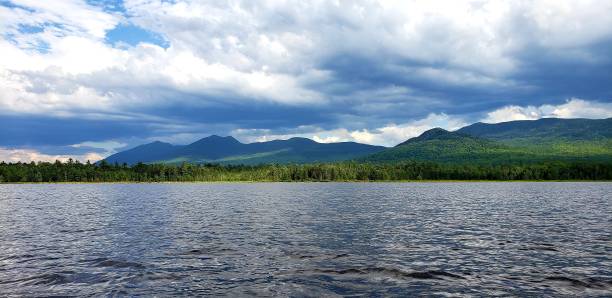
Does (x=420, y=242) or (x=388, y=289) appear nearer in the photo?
(x=388, y=289)

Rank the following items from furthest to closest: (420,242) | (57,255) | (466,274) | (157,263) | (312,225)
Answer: (312,225) → (420,242) → (57,255) → (157,263) → (466,274)

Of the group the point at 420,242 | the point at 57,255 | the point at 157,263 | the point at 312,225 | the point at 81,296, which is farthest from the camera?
the point at 312,225

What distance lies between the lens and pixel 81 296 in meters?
29.4

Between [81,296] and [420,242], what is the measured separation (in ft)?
113

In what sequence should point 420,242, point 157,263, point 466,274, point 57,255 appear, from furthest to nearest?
point 420,242 < point 57,255 < point 157,263 < point 466,274

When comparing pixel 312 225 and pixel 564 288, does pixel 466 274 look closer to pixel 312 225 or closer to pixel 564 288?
pixel 564 288

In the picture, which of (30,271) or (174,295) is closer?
(174,295)

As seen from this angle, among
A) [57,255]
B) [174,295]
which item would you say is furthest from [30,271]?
[174,295]

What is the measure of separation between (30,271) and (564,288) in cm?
3953

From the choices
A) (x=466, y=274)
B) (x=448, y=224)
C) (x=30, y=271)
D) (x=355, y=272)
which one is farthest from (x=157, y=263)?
(x=448, y=224)

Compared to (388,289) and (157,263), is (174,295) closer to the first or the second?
(157,263)

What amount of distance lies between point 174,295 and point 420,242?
30.2 metres

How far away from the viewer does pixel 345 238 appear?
54.2 meters

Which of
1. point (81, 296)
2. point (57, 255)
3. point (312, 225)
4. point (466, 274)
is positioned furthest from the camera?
point (312, 225)
